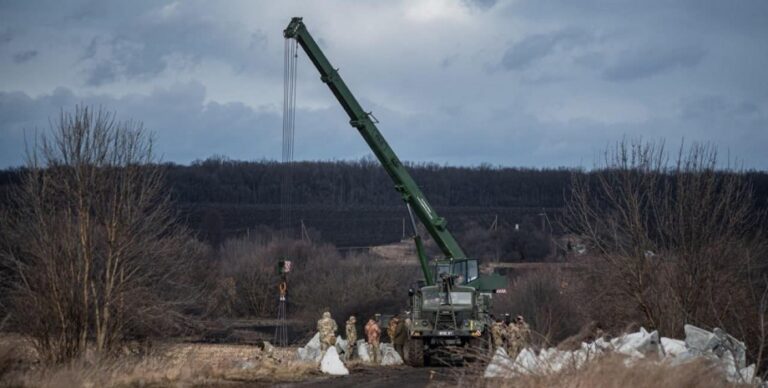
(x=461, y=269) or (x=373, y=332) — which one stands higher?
(x=461, y=269)

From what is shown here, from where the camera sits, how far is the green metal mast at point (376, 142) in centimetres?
3441

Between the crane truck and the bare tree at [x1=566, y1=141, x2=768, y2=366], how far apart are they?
4.06 metres

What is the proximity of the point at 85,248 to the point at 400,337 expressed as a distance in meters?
12.9

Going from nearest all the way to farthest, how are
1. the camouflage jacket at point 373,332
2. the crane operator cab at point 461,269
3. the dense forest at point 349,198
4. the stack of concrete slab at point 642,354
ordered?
the stack of concrete slab at point 642,354 < the camouflage jacket at point 373,332 < the crane operator cab at point 461,269 < the dense forest at point 349,198

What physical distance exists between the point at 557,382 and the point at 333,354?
12.7 m

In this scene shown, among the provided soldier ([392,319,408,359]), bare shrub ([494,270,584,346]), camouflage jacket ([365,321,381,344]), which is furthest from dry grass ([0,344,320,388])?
bare shrub ([494,270,584,346])

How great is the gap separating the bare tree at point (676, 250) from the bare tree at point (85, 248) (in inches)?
509

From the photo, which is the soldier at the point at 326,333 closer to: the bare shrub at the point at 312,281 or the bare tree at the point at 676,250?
the bare tree at the point at 676,250

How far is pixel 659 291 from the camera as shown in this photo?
2708 centimetres

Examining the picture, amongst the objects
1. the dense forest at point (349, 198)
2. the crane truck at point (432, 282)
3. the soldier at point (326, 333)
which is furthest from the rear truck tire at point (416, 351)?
the dense forest at point (349, 198)

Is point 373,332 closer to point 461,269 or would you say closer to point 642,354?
point 461,269

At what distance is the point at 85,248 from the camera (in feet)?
80.9

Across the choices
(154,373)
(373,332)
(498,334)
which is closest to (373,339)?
(373,332)

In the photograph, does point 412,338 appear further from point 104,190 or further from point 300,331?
point 300,331
